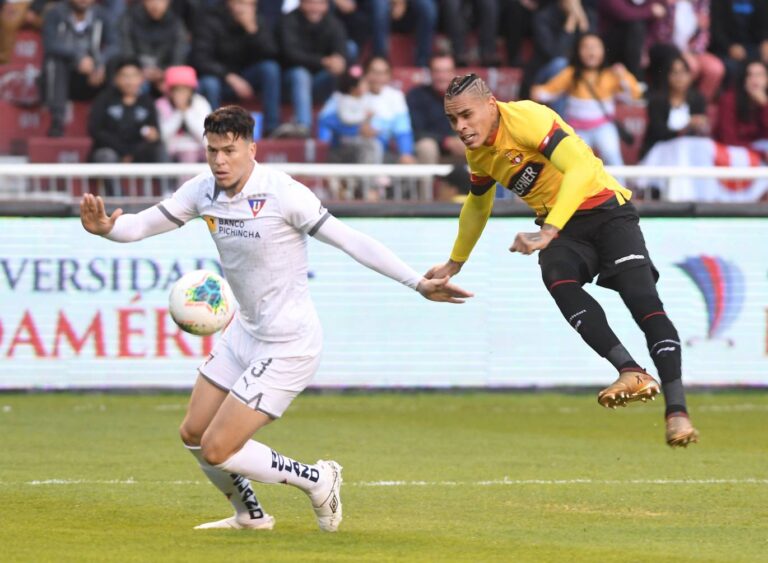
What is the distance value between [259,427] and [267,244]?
0.89 metres

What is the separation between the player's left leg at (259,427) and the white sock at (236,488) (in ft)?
0.82

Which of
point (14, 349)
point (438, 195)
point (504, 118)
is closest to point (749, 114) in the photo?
point (438, 195)

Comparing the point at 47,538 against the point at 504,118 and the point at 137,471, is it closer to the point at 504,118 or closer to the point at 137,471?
the point at 137,471

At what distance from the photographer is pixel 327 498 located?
25.3 ft

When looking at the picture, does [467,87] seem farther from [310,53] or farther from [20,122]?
[20,122]

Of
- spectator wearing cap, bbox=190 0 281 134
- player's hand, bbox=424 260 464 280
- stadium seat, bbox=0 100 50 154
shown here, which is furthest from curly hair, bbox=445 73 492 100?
stadium seat, bbox=0 100 50 154

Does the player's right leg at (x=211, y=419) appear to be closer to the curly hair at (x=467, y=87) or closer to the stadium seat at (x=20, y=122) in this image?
the curly hair at (x=467, y=87)

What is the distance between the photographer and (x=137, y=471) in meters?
9.99

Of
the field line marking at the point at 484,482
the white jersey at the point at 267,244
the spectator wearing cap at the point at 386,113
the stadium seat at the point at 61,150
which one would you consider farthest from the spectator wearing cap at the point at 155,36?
the white jersey at the point at 267,244

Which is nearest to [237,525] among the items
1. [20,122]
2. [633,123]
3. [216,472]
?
[216,472]

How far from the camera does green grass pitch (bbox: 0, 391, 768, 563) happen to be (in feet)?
24.2

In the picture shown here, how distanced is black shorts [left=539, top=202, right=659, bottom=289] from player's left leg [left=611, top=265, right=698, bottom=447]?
7cm

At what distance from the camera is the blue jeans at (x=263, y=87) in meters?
16.7

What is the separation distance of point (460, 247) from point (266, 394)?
1.79m
